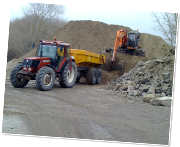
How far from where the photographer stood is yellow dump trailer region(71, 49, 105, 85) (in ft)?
39.9

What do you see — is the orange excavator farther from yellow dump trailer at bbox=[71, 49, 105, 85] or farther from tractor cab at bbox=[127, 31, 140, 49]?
yellow dump trailer at bbox=[71, 49, 105, 85]

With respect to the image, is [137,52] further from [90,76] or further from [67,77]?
[67,77]

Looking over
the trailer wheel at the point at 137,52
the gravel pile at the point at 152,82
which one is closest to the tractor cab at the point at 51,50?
the gravel pile at the point at 152,82

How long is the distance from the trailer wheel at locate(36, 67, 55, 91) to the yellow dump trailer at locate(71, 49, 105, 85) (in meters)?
2.87

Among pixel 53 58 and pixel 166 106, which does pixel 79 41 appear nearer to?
pixel 53 58

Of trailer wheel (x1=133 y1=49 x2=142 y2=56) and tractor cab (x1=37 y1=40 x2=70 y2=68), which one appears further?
trailer wheel (x1=133 y1=49 x2=142 y2=56)

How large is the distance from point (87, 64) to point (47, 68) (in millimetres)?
4685

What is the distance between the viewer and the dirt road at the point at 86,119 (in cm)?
452

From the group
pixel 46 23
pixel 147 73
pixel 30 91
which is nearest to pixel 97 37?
pixel 46 23

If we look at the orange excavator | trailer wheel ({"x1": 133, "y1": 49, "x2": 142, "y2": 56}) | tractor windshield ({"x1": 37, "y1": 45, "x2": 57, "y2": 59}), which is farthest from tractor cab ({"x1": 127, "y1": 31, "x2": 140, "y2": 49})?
tractor windshield ({"x1": 37, "y1": 45, "x2": 57, "y2": 59})

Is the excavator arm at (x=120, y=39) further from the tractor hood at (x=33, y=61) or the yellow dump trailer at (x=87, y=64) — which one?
the tractor hood at (x=33, y=61)

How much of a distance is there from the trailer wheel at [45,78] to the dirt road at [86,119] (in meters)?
0.82

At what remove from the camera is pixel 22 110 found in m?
5.93

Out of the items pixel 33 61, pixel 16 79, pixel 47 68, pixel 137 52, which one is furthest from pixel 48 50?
pixel 137 52
